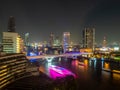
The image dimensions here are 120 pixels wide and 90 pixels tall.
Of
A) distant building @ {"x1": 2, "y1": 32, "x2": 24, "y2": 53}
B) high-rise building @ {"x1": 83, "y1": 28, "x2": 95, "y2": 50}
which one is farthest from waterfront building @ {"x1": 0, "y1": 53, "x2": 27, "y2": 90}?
high-rise building @ {"x1": 83, "y1": 28, "x2": 95, "y2": 50}

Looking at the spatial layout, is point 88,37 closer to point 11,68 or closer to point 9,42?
point 9,42

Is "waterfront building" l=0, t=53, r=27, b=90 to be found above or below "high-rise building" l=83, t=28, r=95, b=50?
below

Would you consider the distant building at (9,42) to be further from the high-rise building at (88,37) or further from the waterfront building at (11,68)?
the high-rise building at (88,37)

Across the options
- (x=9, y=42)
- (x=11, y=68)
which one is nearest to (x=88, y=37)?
(x=9, y=42)

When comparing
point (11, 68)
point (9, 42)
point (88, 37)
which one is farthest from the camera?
point (88, 37)

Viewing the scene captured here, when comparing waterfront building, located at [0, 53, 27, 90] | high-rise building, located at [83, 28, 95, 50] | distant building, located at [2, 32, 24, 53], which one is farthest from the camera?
high-rise building, located at [83, 28, 95, 50]

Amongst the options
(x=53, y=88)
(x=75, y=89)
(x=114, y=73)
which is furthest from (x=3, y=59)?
(x=114, y=73)

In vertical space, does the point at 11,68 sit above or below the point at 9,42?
below

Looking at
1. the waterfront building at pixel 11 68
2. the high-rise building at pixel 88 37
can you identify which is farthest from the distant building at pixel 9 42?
the high-rise building at pixel 88 37

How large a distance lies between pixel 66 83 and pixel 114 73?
793 cm

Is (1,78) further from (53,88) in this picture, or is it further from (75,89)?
(75,89)

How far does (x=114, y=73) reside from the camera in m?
20.7

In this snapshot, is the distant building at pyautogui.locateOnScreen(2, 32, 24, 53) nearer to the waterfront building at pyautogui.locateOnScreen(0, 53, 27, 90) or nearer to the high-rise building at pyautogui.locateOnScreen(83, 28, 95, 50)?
the waterfront building at pyautogui.locateOnScreen(0, 53, 27, 90)

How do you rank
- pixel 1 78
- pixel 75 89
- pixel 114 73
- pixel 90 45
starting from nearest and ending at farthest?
1. pixel 1 78
2. pixel 75 89
3. pixel 114 73
4. pixel 90 45
